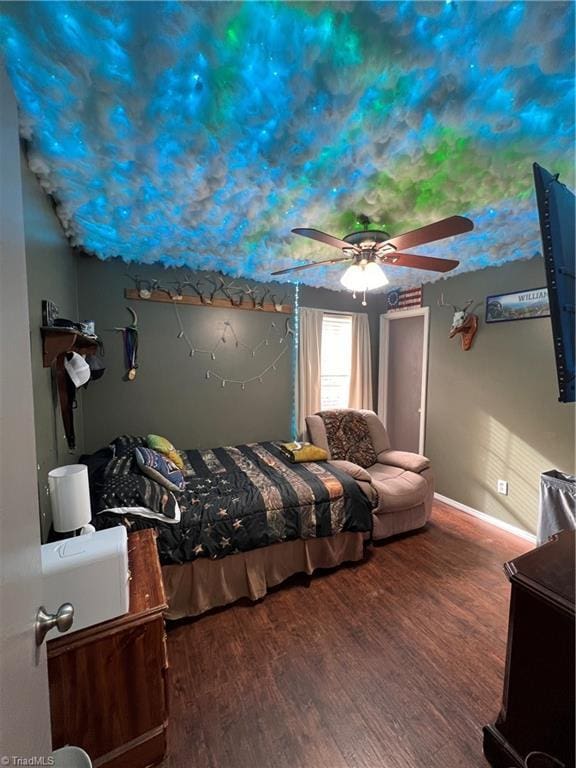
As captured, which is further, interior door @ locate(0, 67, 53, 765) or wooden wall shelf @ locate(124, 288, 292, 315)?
wooden wall shelf @ locate(124, 288, 292, 315)

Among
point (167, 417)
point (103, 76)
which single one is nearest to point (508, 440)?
point (167, 417)

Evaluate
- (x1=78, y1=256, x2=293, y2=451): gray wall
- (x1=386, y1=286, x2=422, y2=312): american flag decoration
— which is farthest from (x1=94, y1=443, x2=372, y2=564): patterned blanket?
(x1=386, y1=286, x2=422, y2=312): american flag decoration

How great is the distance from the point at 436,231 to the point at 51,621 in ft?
7.08

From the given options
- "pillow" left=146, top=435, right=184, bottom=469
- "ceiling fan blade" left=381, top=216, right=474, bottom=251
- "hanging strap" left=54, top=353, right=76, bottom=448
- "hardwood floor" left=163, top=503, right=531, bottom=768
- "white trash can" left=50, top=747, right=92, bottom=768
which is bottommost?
"hardwood floor" left=163, top=503, right=531, bottom=768

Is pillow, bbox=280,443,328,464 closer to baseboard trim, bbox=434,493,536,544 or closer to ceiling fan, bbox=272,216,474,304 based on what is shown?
ceiling fan, bbox=272,216,474,304

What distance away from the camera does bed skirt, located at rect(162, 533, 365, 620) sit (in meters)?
1.94

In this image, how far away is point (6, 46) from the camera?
1.02m

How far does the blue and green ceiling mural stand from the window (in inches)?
79.6

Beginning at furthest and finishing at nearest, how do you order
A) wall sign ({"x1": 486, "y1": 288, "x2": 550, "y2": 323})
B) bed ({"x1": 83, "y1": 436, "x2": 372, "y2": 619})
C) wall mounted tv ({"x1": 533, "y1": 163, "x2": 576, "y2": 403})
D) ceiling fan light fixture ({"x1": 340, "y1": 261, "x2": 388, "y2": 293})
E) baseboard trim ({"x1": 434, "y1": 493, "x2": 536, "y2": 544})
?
baseboard trim ({"x1": 434, "y1": 493, "x2": 536, "y2": 544}), wall sign ({"x1": 486, "y1": 288, "x2": 550, "y2": 323}), ceiling fan light fixture ({"x1": 340, "y1": 261, "x2": 388, "y2": 293}), bed ({"x1": 83, "y1": 436, "x2": 372, "y2": 619}), wall mounted tv ({"x1": 533, "y1": 163, "x2": 576, "y2": 403})

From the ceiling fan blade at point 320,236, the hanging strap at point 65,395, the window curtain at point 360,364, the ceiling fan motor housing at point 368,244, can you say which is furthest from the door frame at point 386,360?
the hanging strap at point 65,395

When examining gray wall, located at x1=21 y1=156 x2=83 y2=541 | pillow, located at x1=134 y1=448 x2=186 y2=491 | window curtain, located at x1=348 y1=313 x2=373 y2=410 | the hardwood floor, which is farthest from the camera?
window curtain, located at x1=348 y1=313 x2=373 y2=410

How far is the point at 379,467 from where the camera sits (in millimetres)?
3262

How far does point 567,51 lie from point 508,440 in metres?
2.83

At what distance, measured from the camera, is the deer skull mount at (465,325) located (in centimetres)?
325
